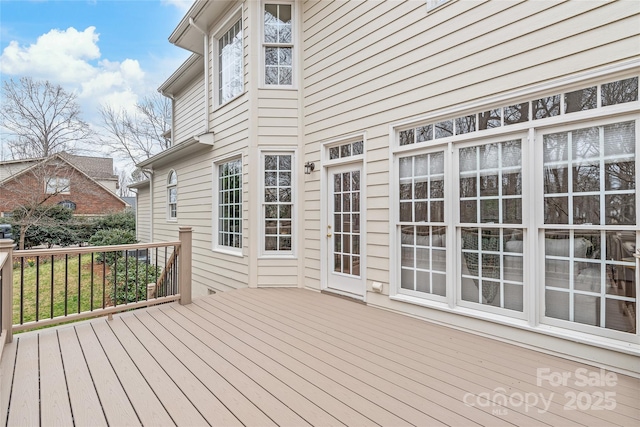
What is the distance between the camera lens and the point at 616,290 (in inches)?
92.8

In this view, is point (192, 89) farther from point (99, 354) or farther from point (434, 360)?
point (434, 360)

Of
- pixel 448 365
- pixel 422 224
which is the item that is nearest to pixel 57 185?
pixel 422 224

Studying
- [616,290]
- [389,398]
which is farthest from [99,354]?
[616,290]

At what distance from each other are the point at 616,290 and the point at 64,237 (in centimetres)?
1980

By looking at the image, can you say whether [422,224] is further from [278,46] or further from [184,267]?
[278,46]

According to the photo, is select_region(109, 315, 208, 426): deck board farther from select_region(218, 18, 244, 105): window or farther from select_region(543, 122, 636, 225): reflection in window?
select_region(218, 18, 244, 105): window

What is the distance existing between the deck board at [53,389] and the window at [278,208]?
295cm

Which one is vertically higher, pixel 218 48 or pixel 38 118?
pixel 38 118

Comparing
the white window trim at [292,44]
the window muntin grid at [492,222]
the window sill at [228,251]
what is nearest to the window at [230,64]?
the white window trim at [292,44]

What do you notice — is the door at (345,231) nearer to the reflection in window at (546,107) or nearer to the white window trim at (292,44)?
the white window trim at (292,44)

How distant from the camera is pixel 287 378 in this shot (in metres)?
2.24

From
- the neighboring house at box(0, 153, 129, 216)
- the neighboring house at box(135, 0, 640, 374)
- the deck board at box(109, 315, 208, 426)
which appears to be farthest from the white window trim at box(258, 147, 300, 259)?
the neighboring house at box(0, 153, 129, 216)

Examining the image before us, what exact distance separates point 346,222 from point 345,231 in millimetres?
135

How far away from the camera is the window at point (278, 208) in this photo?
516cm
